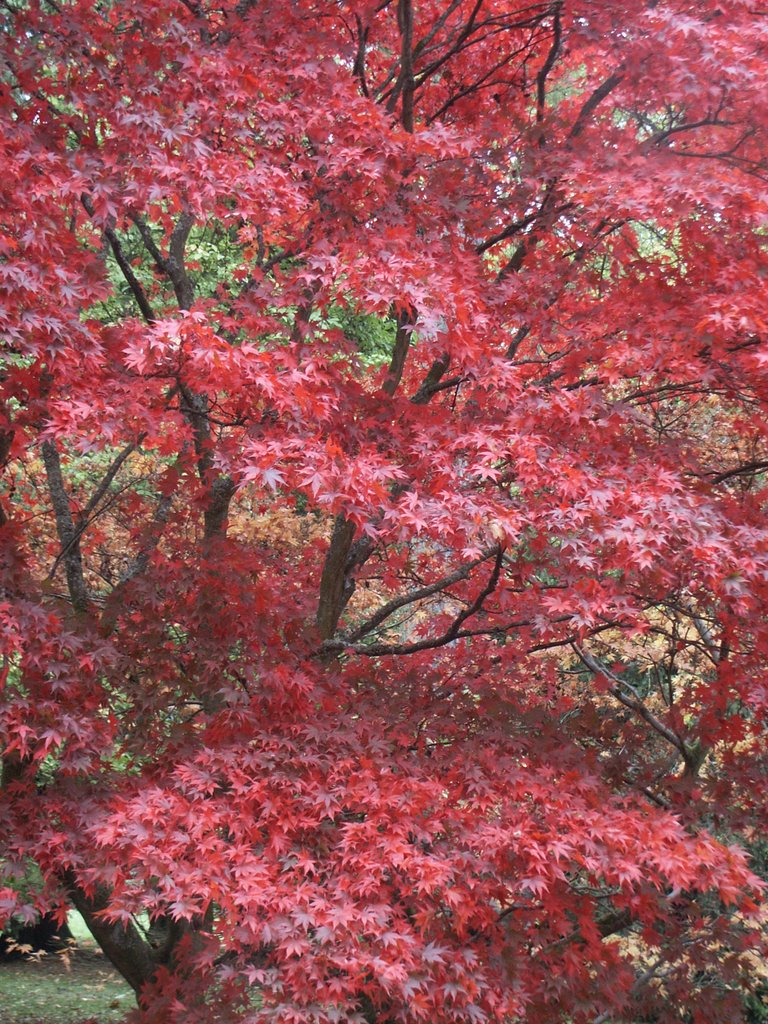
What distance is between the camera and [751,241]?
2.92m

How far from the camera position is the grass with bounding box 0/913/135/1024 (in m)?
5.98

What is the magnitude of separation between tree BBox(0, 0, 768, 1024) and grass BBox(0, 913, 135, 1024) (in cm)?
296

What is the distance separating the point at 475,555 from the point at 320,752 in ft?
2.80

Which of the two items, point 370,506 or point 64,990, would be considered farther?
point 64,990

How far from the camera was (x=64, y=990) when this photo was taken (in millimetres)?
6695

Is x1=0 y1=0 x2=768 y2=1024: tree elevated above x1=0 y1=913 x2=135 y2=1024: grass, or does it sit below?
above

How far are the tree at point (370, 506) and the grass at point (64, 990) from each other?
9.72 feet

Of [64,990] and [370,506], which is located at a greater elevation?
[370,506]

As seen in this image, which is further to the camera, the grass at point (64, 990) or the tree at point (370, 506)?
the grass at point (64, 990)

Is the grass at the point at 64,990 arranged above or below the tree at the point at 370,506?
below

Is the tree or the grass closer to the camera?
the tree

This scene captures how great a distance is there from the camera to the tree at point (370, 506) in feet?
8.18

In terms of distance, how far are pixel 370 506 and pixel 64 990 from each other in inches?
241

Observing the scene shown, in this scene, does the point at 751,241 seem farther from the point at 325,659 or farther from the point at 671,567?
the point at 325,659
